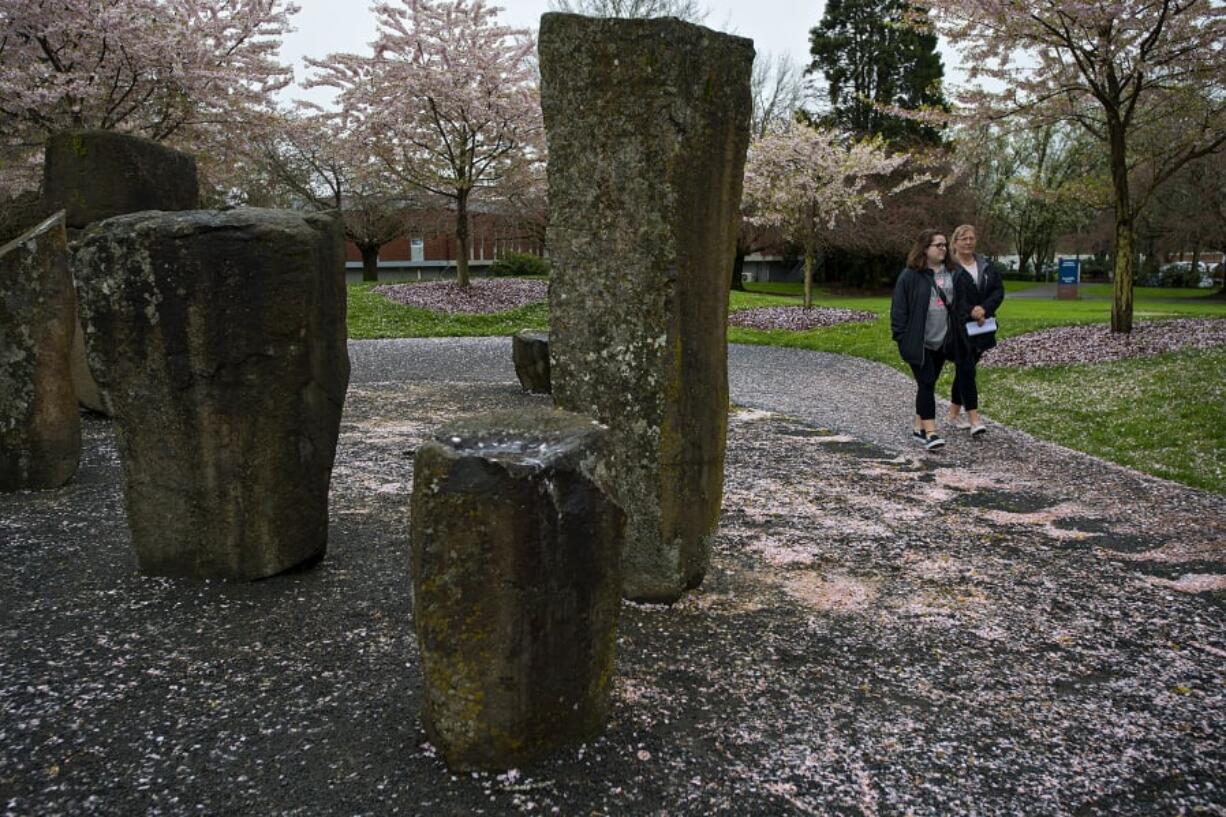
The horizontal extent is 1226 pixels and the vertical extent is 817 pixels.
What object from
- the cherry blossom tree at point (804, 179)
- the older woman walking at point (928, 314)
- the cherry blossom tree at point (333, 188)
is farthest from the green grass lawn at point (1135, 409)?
the cherry blossom tree at point (333, 188)

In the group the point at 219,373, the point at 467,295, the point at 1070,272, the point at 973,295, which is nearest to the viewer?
the point at 219,373

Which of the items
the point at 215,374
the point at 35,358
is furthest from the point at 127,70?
the point at 215,374

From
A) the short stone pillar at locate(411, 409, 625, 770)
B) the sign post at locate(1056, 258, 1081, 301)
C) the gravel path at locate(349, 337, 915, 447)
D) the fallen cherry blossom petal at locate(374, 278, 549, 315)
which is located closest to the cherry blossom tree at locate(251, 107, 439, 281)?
the fallen cherry blossom petal at locate(374, 278, 549, 315)

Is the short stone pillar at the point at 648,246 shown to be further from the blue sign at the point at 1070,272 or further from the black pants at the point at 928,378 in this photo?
the blue sign at the point at 1070,272

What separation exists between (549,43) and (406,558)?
2.81 meters

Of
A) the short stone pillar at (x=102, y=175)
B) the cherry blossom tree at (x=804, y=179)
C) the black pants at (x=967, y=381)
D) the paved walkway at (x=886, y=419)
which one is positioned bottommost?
the paved walkway at (x=886, y=419)

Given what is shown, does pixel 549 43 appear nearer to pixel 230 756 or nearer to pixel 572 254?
pixel 572 254

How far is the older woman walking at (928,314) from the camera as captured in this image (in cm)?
784

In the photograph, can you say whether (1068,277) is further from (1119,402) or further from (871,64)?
(1119,402)

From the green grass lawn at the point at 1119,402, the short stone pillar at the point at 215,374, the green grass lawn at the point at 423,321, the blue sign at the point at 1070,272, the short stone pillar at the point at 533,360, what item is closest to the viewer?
the short stone pillar at the point at 215,374

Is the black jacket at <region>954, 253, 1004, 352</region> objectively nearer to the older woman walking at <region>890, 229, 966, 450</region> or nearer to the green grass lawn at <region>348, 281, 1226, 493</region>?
the older woman walking at <region>890, 229, 966, 450</region>

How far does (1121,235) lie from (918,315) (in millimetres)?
9091

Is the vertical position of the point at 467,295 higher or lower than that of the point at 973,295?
higher

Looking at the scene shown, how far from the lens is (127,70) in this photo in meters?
16.6
